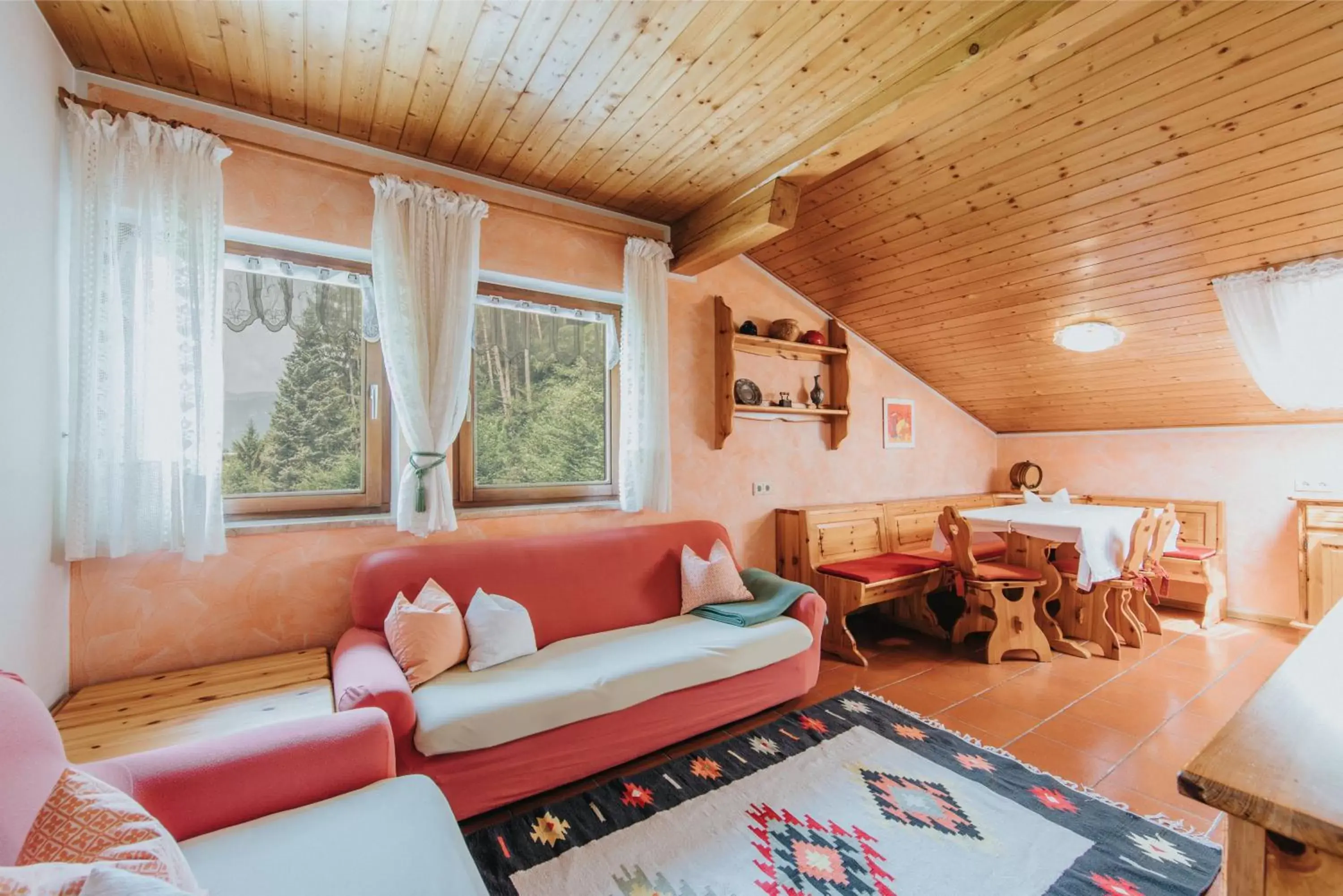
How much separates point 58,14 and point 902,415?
16.8ft

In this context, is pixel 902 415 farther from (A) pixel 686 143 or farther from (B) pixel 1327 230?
(A) pixel 686 143

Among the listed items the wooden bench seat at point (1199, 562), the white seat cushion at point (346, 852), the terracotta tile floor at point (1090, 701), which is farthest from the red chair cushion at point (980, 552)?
the white seat cushion at point (346, 852)

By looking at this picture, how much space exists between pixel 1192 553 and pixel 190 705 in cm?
597

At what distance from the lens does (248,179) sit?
2400mm

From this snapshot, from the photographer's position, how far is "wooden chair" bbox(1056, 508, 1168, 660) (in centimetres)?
348

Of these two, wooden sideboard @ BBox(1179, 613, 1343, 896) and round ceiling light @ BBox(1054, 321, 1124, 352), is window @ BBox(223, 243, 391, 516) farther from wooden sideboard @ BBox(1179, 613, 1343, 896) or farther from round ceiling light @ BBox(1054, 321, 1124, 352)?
round ceiling light @ BBox(1054, 321, 1124, 352)

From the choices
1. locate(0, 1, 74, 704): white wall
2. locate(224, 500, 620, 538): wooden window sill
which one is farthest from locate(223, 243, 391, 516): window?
locate(0, 1, 74, 704): white wall

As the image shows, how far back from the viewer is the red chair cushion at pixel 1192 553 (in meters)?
4.12

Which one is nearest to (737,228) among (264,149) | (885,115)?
(885,115)

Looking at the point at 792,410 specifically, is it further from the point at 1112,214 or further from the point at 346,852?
the point at 346,852

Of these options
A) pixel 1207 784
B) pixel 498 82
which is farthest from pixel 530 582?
pixel 1207 784

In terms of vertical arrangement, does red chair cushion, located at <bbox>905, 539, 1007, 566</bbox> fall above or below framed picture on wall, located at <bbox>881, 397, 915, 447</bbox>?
below

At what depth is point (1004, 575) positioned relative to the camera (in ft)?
11.5

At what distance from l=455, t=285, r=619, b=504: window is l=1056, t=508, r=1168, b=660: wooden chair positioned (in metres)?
3.18
